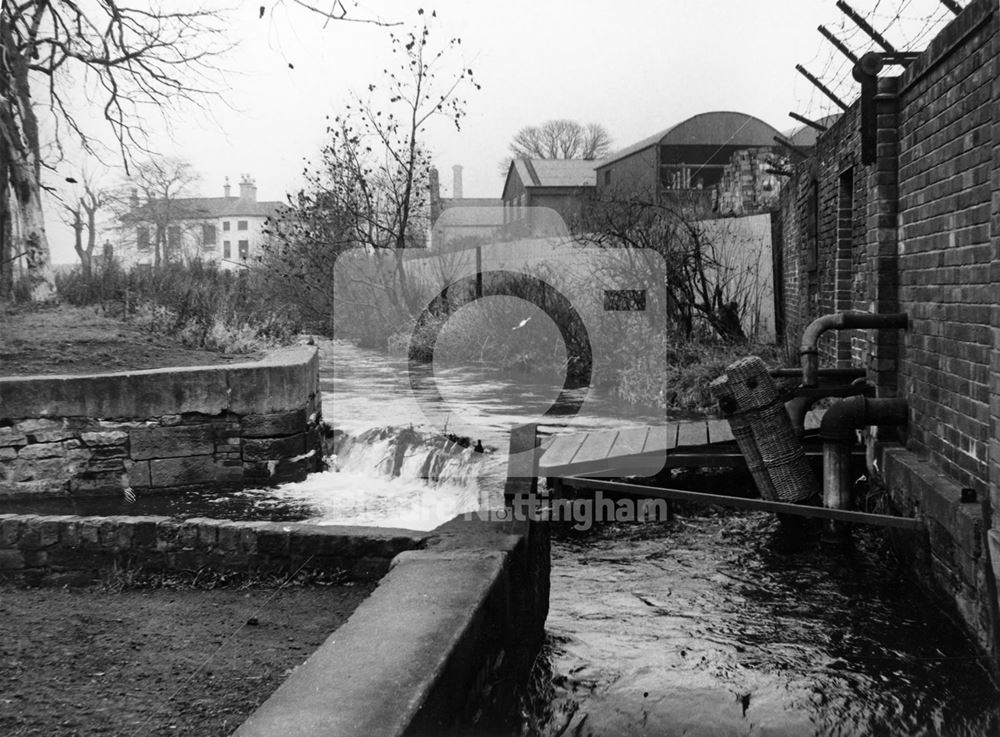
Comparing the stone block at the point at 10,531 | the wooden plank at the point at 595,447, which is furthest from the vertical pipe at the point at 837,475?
the stone block at the point at 10,531

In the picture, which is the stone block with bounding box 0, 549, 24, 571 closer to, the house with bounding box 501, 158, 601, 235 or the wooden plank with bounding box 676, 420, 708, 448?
the wooden plank with bounding box 676, 420, 708, 448

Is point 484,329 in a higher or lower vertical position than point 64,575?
higher

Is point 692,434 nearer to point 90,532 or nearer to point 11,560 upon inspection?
point 90,532

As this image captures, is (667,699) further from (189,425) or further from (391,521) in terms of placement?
(189,425)

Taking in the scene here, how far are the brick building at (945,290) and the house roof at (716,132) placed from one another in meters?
25.2

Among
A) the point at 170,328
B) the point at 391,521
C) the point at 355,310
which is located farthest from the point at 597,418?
the point at 355,310

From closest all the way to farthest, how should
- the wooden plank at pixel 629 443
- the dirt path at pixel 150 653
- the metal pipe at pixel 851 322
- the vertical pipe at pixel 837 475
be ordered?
the dirt path at pixel 150 653 < the metal pipe at pixel 851 322 < the vertical pipe at pixel 837 475 < the wooden plank at pixel 629 443

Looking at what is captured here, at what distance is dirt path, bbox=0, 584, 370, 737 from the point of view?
3.20 metres

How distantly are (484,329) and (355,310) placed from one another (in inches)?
180

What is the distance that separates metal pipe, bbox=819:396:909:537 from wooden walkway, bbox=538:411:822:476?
2.92ft

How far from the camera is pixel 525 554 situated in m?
4.14

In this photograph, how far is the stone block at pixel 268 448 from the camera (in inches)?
321

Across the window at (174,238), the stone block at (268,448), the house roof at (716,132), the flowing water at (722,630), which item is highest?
the house roof at (716,132)

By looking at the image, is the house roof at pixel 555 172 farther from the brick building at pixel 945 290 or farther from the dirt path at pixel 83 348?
the brick building at pixel 945 290
